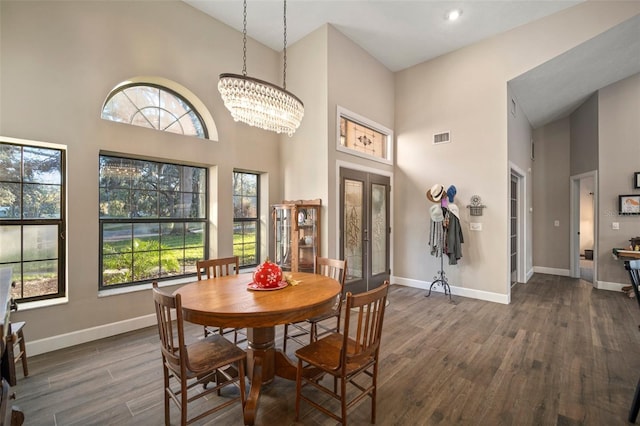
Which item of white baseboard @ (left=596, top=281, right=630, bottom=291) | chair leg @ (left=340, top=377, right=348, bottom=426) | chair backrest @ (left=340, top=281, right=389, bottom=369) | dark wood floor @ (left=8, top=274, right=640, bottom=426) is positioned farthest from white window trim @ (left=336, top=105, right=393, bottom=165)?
white baseboard @ (left=596, top=281, right=630, bottom=291)

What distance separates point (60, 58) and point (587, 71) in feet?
23.1

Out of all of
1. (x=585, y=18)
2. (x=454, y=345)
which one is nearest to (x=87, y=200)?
(x=454, y=345)

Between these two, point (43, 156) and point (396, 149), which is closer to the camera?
point (43, 156)

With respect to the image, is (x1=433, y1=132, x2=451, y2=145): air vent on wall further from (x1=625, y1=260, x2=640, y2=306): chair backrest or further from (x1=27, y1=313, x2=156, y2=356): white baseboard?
(x1=27, y1=313, x2=156, y2=356): white baseboard

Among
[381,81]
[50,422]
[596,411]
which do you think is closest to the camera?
[50,422]

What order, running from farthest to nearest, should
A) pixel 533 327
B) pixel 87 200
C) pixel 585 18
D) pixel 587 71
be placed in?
pixel 587 71
pixel 585 18
pixel 533 327
pixel 87 200

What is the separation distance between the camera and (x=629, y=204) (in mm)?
4863

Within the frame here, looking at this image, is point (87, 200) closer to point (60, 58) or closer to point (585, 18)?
point (60, 58)

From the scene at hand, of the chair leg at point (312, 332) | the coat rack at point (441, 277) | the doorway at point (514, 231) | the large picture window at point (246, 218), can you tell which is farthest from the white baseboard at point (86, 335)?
the doorway at point (514, 231)

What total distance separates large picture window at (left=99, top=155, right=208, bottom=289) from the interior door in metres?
2.10

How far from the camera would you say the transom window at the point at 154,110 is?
3.24m

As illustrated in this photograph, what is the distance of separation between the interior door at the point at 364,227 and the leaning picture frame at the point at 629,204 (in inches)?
158

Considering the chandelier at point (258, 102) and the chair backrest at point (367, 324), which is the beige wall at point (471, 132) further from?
the chair backrest at point (367, 324)

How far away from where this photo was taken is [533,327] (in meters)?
3.41
